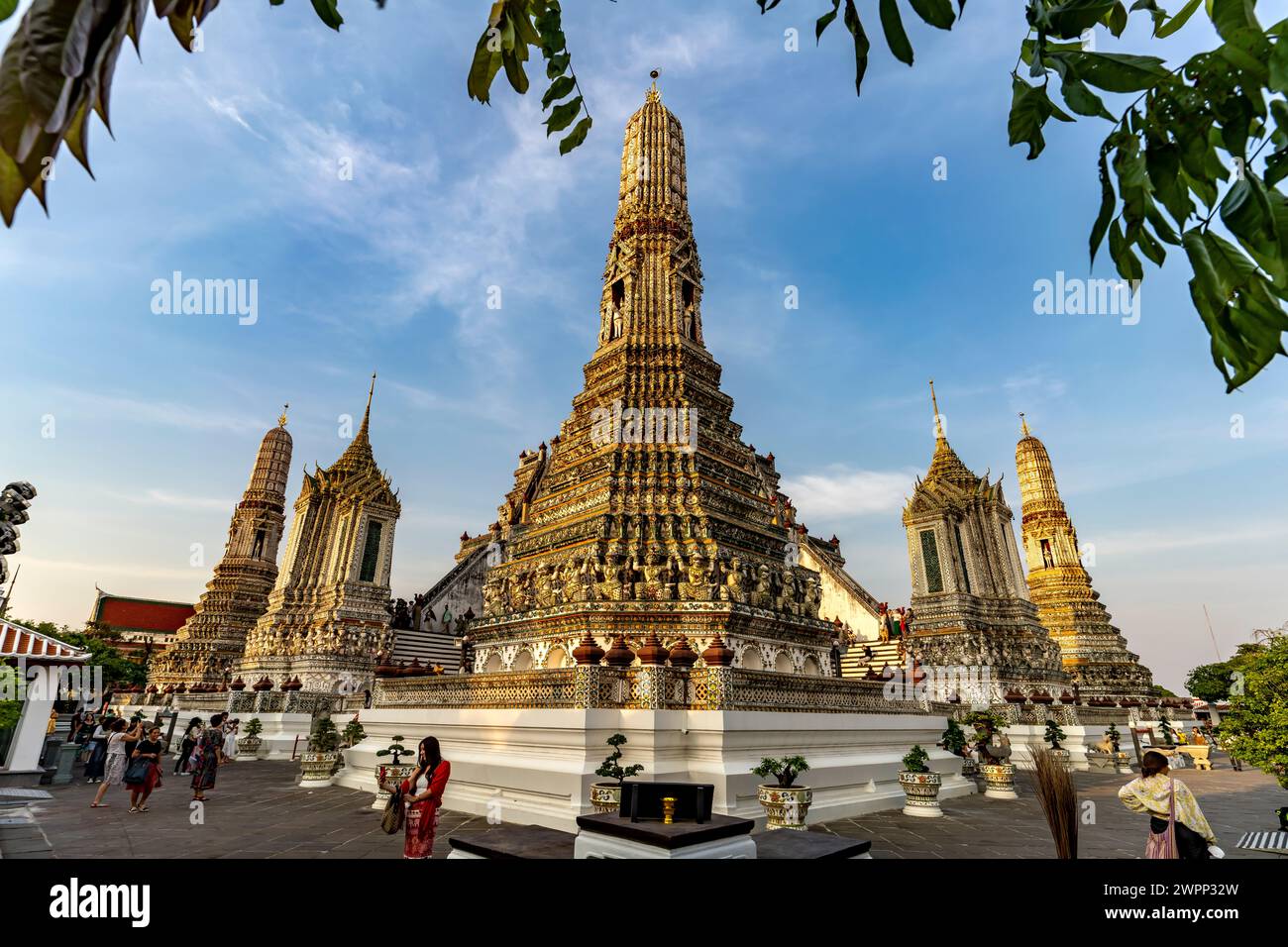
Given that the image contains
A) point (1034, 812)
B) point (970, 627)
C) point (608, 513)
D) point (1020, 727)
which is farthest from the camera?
point (970, 627)

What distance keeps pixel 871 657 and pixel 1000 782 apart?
54.4 feet

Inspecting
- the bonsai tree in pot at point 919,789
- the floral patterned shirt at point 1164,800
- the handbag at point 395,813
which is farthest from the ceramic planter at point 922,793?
the handbag at point 395,813

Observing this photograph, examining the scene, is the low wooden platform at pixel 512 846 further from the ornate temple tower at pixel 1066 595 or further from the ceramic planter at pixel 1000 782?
the ornate temple tower at pixel 1066 595

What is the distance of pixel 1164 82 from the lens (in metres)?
1.61

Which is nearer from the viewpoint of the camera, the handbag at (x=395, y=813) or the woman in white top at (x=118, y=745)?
the handbag at (x=395, y=813)

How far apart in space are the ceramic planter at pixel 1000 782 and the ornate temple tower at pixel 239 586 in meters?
32.7

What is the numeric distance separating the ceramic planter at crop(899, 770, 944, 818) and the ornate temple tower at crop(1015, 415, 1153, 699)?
93.6ft

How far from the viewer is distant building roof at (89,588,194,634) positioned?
52.2m

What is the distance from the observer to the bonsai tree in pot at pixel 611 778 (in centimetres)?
877

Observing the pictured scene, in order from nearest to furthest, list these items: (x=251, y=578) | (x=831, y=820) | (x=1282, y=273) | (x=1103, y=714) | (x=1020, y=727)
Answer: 1. (x=1282, y=273)
2. (x=831, y=820)
3. (x=1020, y=727)
4. (x=1103, y=714)
5. (x=251, y=578)

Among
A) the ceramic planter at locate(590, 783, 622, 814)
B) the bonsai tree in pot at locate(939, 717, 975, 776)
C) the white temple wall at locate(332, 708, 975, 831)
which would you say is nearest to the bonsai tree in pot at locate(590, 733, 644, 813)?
the ceramic planter at locate(590, 783, 622, 814)
